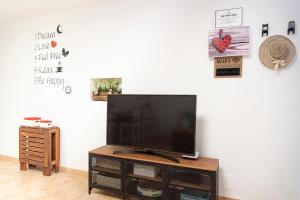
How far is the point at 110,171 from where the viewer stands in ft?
8.34

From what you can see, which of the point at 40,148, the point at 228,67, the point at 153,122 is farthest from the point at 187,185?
the point at 40,148

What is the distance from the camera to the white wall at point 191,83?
2197 mm

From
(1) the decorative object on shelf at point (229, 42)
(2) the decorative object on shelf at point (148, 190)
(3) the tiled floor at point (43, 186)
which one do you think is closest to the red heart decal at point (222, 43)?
(1) the decorative object on shelf at point (229, 42)

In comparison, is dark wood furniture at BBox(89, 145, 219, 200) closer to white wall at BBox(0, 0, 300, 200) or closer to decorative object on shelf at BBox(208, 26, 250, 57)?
white wall at BBox(0, 0, 300, 200)

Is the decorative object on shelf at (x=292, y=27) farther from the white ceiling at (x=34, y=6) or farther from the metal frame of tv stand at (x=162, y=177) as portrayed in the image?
the white ceiling at (x=34, y=6)

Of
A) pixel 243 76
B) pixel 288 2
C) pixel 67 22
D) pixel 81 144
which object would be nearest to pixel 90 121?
pixel 81 144

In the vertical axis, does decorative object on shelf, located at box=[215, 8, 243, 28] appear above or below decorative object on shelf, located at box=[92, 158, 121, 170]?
above

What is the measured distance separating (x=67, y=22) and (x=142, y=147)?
2.15m

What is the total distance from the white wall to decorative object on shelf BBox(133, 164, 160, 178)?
586mm

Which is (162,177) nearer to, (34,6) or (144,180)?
(144,180)

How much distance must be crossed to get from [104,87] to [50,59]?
1084 mm

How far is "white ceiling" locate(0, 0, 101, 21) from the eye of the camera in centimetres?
299

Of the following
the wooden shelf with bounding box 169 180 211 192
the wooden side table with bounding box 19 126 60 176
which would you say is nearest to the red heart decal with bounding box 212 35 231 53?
the wooden shelf with bounding box 169 180 211 192

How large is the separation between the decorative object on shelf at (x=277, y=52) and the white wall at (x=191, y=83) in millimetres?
57
